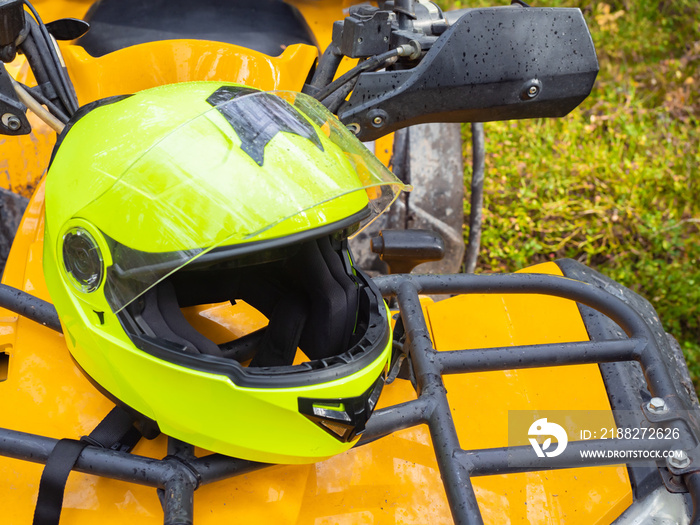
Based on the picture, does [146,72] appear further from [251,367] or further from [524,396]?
[524,396]

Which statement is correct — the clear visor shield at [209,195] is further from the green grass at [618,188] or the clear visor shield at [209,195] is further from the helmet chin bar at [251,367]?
the green grass at [618,188]

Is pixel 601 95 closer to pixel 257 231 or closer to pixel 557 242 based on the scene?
pixel 557 242

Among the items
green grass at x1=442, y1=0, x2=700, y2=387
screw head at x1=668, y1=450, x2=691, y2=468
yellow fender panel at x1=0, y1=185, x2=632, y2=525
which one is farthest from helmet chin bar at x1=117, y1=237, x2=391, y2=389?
green grass at x1=442, y1=0, x2=700, y2=387

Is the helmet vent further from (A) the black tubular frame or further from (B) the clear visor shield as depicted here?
(A) the black tubular frame

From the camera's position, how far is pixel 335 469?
49.1 inches

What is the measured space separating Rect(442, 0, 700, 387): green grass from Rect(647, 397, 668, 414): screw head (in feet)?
5.45

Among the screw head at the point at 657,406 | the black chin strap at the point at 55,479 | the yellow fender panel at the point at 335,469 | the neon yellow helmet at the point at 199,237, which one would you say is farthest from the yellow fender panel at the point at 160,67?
the screw head at the point at 657,406

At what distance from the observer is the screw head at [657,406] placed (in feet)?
3.67

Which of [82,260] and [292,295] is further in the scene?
[292,295]

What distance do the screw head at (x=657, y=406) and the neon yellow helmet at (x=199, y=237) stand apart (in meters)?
0.45

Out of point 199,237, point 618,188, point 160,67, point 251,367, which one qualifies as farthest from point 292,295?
point 618,188

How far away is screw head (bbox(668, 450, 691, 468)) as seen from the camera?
41.4 inches

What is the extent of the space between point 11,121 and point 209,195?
0.50 meters

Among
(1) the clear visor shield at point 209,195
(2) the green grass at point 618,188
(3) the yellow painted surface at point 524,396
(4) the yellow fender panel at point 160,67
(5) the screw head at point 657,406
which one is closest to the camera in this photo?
(1) the clear visor shield at point 209,195
